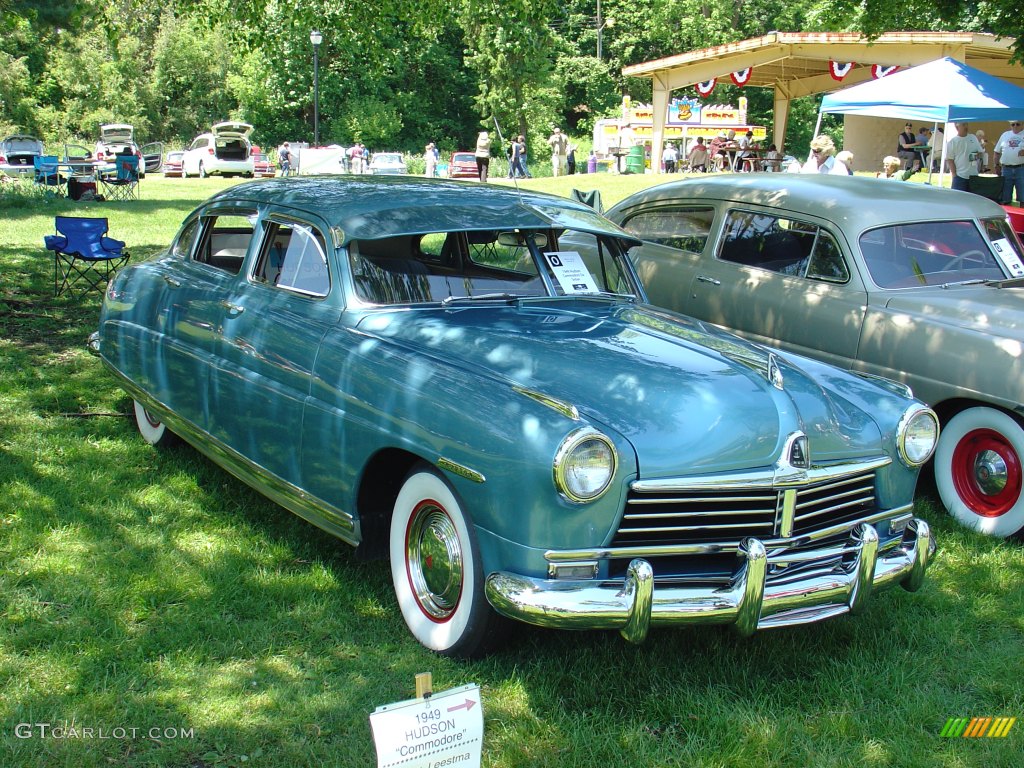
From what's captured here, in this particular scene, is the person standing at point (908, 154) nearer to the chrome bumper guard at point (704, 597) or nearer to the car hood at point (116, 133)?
the chrome bumper guard at point (704, 597)

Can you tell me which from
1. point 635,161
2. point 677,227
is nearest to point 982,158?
point 677,227

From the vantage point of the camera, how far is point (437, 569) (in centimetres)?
362

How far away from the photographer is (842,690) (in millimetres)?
3543

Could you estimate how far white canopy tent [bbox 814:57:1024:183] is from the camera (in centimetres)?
1379

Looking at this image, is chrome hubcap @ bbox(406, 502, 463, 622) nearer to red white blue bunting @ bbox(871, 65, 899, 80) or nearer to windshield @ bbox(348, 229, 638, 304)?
windshield @ bbox(348, 229, 638, 304)

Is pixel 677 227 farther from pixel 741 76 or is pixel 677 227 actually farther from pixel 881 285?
pixel 741 76

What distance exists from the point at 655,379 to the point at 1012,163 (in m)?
12.9

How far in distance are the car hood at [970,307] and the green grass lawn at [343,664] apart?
106cm

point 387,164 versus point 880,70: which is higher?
point 880,70

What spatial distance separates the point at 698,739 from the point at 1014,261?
4325mm

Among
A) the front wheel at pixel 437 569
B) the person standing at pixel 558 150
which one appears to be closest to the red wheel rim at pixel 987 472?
the front wheel at pixel 437 569

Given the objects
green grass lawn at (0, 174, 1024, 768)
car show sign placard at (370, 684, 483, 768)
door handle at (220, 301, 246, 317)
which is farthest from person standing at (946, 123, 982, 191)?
car show sign placard at (370, 684, 483, 768)

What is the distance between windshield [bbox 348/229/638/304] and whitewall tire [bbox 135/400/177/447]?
79.9 inches

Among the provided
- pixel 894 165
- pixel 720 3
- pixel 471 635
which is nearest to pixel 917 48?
pixel 894 165
